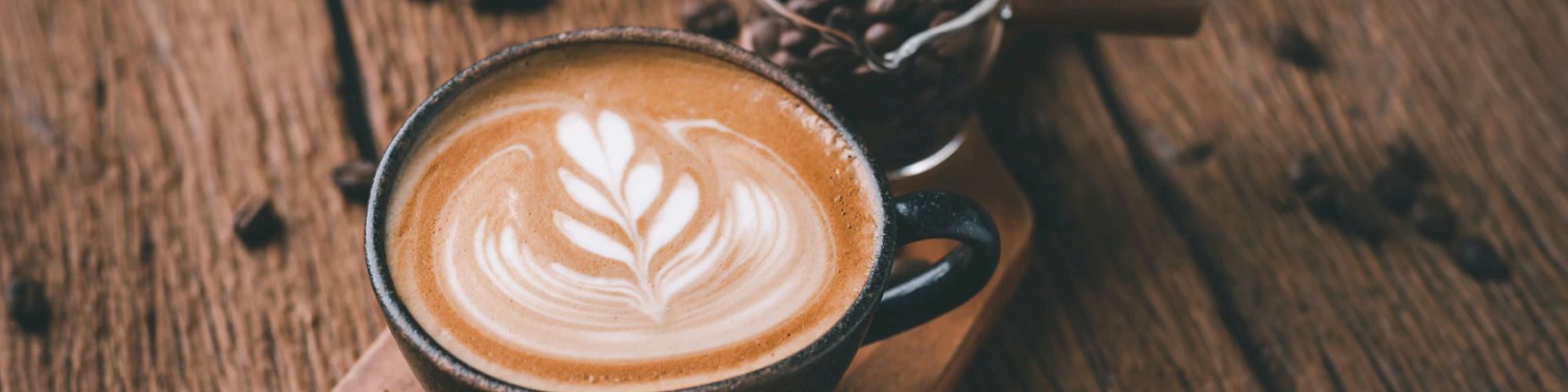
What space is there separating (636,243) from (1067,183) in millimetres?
530

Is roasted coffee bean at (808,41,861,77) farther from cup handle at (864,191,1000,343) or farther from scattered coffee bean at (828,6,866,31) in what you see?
cup handle at (864,191,1000,343)

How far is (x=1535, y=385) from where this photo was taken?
102cm

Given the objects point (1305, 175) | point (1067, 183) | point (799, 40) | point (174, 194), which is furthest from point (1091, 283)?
point (174, 194)

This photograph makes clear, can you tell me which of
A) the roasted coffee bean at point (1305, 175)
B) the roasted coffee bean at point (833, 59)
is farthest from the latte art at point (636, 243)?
the roasted coffee bean at point (1305, 175)

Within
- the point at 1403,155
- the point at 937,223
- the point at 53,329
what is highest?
the point at 937,223

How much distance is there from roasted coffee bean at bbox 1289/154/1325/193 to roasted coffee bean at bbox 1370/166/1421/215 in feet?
0.18

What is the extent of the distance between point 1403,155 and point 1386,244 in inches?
4.3

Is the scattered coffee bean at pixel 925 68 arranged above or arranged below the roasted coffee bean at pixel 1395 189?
above

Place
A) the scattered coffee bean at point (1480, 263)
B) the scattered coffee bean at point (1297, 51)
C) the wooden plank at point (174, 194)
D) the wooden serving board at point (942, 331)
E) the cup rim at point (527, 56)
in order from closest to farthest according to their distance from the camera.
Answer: the cup rim at point (527, 56) < the wooden serving board at point (942, 331) < the wooden plank at point (174, 194) < the scattered coffee bean at point (1480, 263) < the scattered coffee bean at point (1297, 51)

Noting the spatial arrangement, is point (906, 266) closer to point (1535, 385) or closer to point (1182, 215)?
point (1182, 215)

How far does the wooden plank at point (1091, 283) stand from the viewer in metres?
1.01

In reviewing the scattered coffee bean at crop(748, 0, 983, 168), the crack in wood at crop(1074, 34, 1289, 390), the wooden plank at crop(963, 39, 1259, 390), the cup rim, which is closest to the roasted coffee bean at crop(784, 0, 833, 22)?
the scattered coffee bean at crop(748, 0, 983, 168)

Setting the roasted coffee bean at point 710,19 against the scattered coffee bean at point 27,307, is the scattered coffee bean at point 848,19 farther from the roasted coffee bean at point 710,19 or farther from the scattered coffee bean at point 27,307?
the scattered coffee bean at point 27,307

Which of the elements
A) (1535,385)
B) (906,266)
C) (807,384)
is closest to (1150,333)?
(906,266)
